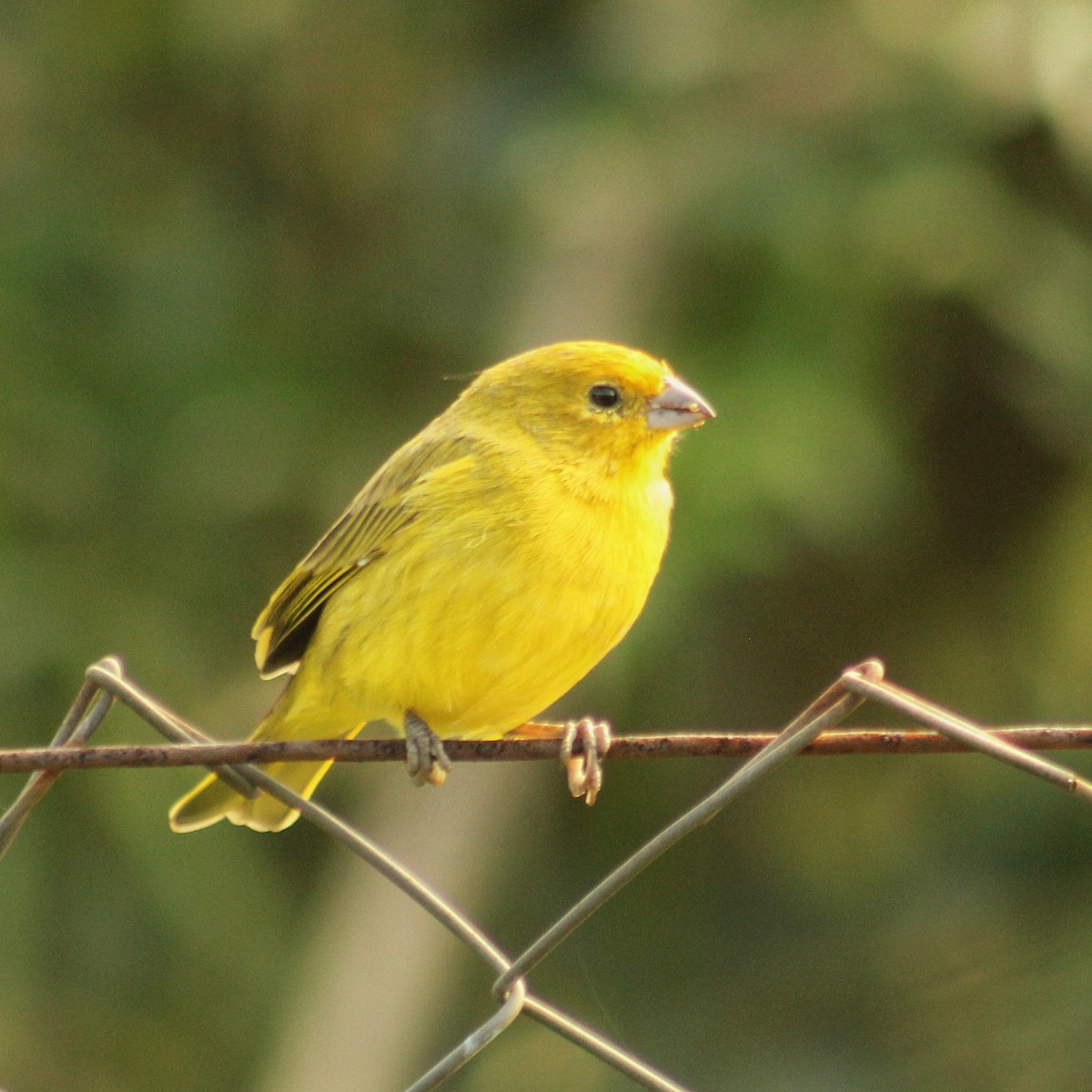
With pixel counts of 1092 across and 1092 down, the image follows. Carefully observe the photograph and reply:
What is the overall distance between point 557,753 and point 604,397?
6.19 feet

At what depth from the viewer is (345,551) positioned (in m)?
3.97

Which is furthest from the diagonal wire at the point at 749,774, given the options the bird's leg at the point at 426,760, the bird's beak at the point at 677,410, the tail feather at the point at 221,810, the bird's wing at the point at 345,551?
the bird's beak at the point at 677,410

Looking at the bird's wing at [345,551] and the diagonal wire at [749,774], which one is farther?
the bird's wing at [345,551]

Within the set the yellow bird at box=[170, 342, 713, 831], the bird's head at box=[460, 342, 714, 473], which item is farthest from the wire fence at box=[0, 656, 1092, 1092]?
the bird's head at box=[460, 342, 714, 473]

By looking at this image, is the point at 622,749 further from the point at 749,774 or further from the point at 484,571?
the point at 484,571

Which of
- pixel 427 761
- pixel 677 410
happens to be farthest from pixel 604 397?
pixel 427 761

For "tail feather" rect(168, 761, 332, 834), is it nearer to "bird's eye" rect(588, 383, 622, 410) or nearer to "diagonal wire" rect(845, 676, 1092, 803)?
"bird's eye" rect(588, 383, 622, 410)

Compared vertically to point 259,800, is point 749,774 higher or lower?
lower

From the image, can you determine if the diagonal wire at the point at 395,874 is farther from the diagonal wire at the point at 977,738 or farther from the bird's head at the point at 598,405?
the bird's head at the point at 598,405

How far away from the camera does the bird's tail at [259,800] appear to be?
11.8 feet

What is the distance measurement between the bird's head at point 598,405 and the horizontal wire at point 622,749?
1717 mm

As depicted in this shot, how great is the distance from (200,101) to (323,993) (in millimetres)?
3802

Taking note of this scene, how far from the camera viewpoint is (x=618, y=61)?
6594mm

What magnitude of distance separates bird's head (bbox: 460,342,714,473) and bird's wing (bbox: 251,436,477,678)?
0.19 meters
